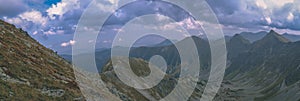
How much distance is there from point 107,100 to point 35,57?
→ 21.7 m

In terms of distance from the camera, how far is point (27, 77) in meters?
65.4

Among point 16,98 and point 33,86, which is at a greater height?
point 33,86

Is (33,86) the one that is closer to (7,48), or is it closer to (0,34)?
(7,48)

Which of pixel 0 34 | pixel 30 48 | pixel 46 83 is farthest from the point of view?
pixel 30 48

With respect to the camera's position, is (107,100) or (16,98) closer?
(16,98)

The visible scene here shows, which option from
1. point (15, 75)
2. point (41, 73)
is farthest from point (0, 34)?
point (15, 75)

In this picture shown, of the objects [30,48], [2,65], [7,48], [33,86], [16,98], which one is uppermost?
[30,48]

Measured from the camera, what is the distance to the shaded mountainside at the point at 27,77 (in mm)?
57044

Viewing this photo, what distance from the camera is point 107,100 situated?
8788 cm

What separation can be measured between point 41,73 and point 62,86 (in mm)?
6097

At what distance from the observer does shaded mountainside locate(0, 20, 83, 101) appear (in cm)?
5704

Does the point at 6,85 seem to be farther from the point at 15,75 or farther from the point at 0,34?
the point at 0,34

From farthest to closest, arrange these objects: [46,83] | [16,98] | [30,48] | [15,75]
A: [30,48], [46,83], [15,75], [16,98]

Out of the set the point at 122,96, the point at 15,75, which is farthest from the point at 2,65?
the point at 122,96
